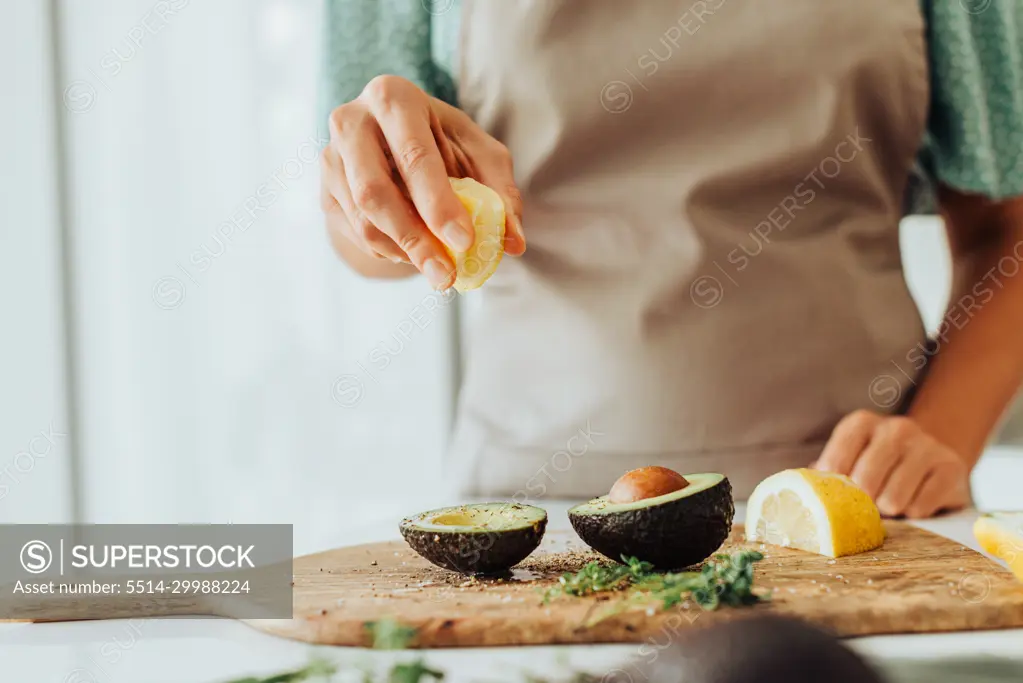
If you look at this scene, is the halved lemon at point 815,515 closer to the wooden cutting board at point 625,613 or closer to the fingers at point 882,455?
the wooden cutting board at point 625,613

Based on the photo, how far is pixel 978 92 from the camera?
4.36 ft

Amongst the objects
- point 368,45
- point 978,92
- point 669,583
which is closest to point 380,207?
point 669,583

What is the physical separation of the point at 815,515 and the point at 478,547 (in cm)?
33

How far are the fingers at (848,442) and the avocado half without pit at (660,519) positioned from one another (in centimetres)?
32

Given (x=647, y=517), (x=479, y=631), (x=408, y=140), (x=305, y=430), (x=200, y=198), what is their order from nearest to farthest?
(x=479, y=631)
(x=647, y=517)
(x=408, y=140)
(x=200, y=198)
(x=305, y=430)

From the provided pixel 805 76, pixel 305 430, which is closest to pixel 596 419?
pixel 805 76

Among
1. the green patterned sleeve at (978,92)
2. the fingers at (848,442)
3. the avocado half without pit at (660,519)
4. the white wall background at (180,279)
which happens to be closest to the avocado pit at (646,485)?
the avocado half without pit at (660,519)

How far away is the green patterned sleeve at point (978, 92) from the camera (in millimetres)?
1325

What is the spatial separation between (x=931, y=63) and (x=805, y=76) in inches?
8.4

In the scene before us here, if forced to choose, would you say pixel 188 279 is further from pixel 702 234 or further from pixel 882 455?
pixel 882 455

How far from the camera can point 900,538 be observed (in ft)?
3.25

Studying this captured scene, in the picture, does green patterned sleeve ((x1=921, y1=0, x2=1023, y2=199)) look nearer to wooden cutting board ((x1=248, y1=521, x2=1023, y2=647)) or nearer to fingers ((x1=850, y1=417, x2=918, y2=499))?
fingers ((x1=850, y1=417, x2=918, y2=499))

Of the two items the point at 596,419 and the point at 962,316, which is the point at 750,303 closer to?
the point at 596,419

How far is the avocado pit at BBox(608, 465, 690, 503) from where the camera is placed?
0.88 metres
